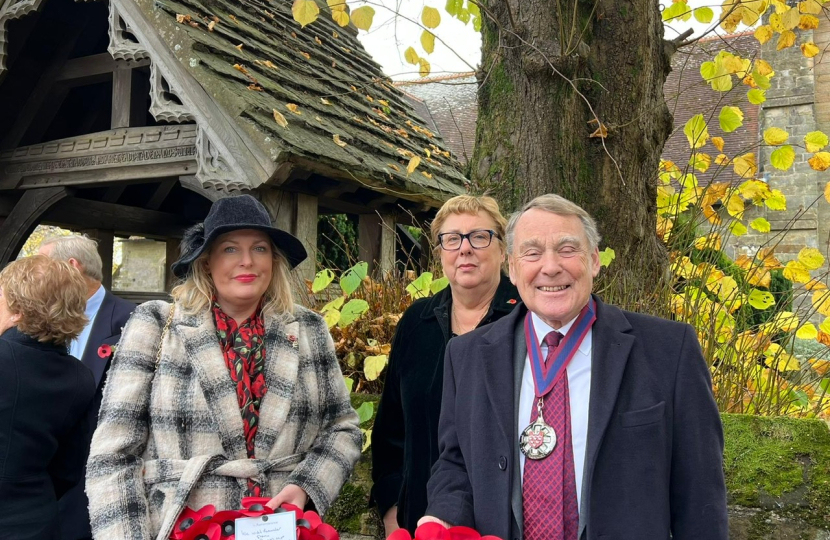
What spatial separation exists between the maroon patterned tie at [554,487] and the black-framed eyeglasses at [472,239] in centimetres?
91

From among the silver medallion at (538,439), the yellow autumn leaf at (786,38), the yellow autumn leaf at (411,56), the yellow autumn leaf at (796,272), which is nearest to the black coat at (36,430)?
the silver medallion at (538,439)

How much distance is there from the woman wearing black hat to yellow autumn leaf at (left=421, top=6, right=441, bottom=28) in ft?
6.73

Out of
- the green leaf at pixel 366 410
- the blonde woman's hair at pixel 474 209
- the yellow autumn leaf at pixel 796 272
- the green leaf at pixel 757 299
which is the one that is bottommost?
the green leaf at pixel 366 410

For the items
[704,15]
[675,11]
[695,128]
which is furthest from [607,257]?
[675,11]

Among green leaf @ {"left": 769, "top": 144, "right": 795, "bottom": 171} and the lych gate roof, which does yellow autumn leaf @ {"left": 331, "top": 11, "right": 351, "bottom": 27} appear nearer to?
the lych gate roof

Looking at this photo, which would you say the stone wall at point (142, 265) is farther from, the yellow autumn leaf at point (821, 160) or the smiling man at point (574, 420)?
the smiling man at point (574, 420)

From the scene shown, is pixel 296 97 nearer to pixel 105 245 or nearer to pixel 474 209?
pixel 474 209

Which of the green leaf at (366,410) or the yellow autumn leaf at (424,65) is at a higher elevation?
the yellow autumn leaf at (424,65)

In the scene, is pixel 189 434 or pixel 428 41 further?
pixel 428 41

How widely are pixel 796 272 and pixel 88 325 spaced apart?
416 centimetres

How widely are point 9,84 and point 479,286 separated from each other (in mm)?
6336

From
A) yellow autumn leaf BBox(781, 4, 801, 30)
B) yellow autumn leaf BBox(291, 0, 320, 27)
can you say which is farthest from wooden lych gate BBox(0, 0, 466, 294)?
yellow autumn leaf BBox(781, 4, 801, 30)

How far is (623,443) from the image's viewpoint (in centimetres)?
206

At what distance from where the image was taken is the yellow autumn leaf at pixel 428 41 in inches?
171
